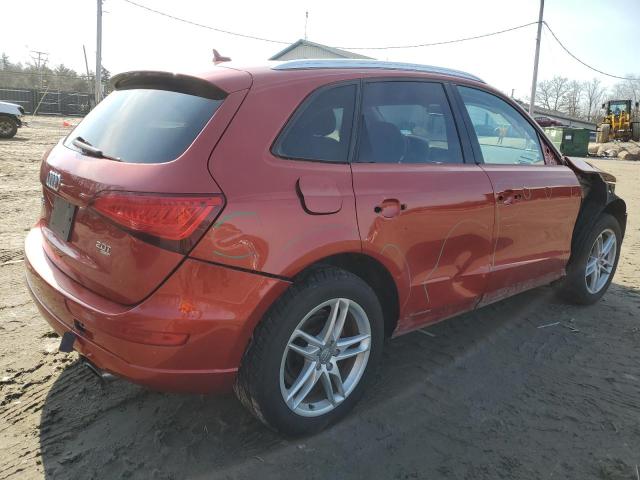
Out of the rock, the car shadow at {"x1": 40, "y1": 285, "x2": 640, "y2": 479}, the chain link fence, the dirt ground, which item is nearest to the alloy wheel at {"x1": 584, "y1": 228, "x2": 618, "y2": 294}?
the dirt ground

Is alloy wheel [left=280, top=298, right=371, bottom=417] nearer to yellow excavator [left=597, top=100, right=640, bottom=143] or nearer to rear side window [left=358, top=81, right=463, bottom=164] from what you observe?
rear side window [left=358, top=81, right=463, bottom=164]

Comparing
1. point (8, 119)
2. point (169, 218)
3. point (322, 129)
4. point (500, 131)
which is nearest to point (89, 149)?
point (169, 218)

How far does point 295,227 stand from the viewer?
2.25 meters

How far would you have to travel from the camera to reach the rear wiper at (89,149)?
7.68 feet

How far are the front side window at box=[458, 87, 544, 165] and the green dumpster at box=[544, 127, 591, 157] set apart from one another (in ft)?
93.4

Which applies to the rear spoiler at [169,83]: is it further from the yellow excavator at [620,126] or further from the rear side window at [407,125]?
the yellow excavator at [620,126]

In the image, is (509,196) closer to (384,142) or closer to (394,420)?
(384,142)

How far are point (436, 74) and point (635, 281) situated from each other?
3576 millimetres

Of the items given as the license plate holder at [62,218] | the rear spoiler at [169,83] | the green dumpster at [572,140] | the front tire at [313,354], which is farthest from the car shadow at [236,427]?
the green dumpster at [572,140]

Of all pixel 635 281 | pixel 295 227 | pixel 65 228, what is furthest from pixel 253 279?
pixel 635 281

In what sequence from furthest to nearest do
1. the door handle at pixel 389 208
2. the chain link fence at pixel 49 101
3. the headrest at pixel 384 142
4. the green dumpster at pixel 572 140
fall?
the chain link fence at pixel 49 101
the green dumpster at pixel 572 140
the headrest at pixel 384 142
the door handle at pixel 389 208

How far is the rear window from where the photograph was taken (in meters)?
2.20

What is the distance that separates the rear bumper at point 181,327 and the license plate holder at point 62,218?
0.97 ft

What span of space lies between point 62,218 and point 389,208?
1.56 m
